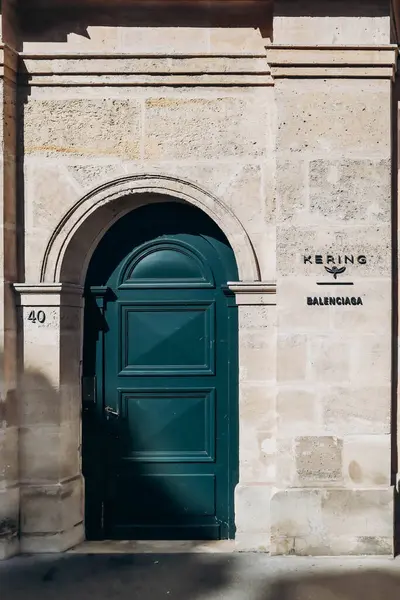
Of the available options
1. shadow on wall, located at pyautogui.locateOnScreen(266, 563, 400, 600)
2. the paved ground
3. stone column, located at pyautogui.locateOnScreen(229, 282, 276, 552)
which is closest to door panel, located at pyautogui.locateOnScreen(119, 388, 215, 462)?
stone column, located at pyautogui.locateOnScreen(229, 282, 276, 552)

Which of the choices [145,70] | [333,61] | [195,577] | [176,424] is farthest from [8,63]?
[195,577]

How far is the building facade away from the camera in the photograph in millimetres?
4625

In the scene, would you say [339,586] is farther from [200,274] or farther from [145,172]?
[145,172]

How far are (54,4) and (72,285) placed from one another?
7.36ft

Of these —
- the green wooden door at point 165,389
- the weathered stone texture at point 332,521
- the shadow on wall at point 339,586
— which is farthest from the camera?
the green wooden door at point 165,389

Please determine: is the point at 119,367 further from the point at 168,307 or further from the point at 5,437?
the point at 5,437

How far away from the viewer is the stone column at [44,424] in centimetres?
477

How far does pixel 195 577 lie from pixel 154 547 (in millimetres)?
658

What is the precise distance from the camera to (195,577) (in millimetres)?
4309

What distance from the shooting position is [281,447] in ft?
15.2

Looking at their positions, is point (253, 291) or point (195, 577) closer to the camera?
point (195, 577)

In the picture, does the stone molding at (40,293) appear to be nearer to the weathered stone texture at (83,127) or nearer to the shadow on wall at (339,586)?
the weathered stone texture at (83,127)

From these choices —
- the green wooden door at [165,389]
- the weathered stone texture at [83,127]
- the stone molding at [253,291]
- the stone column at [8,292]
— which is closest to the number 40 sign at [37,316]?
the stone column at [8,292]

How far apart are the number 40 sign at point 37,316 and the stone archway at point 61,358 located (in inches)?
0.5
